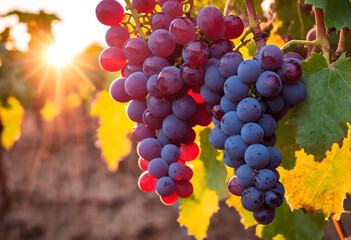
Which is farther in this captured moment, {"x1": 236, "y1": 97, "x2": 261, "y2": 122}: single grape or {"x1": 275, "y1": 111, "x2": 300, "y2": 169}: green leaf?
{"x1": 275, "y1": 111, "x2": 300, "y2": 169}: green leaf

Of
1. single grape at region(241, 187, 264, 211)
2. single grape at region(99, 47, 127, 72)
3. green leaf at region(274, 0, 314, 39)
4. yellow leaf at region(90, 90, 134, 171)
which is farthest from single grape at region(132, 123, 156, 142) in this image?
yellow leaf at region(90, 90, 134, 171)

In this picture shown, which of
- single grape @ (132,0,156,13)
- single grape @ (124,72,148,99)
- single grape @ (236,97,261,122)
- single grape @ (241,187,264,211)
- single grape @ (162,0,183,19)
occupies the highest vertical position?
single grape @ (132,0,156,13)

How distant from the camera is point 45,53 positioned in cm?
192

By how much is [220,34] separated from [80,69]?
1556 millimetres

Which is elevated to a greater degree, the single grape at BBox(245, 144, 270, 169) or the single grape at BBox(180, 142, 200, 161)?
the single grape at BBox(180, 142, 200, 161)

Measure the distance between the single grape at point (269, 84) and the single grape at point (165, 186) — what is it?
21 centimetres

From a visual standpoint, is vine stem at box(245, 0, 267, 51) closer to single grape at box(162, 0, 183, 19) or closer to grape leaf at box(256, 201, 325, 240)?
single grape at box(162, 0, 183, 19)

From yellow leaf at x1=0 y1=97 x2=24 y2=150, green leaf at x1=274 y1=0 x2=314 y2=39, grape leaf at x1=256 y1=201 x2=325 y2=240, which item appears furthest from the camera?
yellow leaf at x1=0 y1=97 x2=24 y2=150

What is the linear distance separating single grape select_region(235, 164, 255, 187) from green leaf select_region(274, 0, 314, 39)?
0.48 metres

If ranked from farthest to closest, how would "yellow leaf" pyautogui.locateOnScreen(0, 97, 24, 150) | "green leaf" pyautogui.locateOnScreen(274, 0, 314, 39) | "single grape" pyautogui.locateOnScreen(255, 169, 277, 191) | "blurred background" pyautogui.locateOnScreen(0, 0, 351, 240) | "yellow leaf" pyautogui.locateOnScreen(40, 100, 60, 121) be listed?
"blurred background" pyautogui.locateOnScreen(0, 0, 351, 240), "yellow leaf" pyautogui.locateOnScreen(40, 100, 60, 121), "yellow leaf" pyautogui.locateOnScreen(0, 97, 24, 150), "green leaf" pyautogui.locateOnScreen(274, 0, 314, 39), "single grape" pyautogui.locateOnScreen(255, 169, 277, 191)

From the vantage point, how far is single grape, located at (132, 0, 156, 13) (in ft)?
1.98

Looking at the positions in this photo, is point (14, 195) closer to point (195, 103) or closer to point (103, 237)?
point (103, 237)

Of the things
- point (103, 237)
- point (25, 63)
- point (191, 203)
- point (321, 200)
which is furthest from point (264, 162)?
point (103, 237)

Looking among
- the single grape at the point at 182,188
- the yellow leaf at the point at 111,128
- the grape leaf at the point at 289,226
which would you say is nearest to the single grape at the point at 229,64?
the single grape at the point at 182,188
